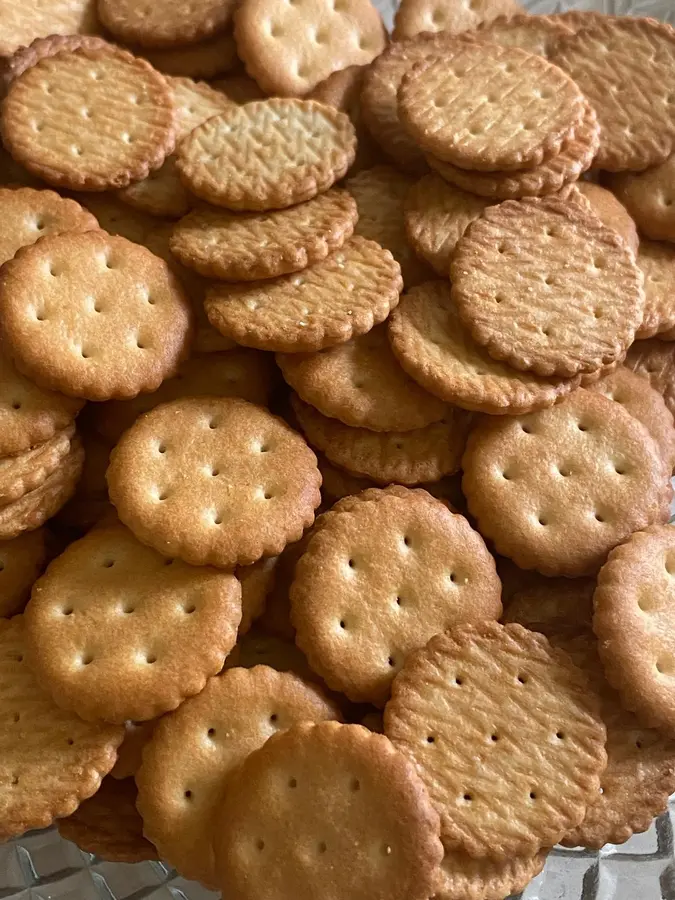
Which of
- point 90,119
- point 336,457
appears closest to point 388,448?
point 336,457

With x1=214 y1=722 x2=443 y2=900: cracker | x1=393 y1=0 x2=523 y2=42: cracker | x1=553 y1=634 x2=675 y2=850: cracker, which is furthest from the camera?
x1=393 y1=0 x2=523 y2=42: cracker

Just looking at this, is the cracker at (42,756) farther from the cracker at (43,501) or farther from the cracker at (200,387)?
the cracker at (200,387)

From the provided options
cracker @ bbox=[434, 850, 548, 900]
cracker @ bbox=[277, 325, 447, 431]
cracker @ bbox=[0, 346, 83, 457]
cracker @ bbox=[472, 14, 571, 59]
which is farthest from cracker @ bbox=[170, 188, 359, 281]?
cracker @ bbox=[434, 850, 548, 900]

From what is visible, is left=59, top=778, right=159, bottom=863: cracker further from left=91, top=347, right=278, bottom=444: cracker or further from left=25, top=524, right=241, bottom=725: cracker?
left=91, top=347, right=278, bottom=444: cracker

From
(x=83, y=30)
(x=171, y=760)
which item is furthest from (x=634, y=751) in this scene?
(x=83, y=30)

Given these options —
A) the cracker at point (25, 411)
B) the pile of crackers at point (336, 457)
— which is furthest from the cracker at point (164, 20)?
the cracker at point (25, 411)

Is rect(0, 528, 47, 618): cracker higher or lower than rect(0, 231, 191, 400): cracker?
lower

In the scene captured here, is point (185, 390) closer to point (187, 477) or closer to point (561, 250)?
point (187, 477)

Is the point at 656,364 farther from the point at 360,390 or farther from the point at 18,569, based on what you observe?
the point at 18,569
